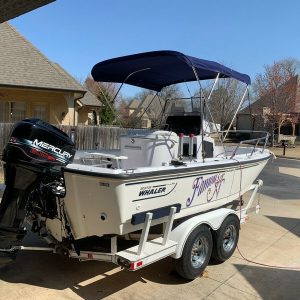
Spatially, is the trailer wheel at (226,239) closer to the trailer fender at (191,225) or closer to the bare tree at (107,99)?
the trailer fender at (191,225)

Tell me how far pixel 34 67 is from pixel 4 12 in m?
10.5

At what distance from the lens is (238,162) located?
6.37 meters

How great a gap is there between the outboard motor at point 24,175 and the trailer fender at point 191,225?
1498 millimetres

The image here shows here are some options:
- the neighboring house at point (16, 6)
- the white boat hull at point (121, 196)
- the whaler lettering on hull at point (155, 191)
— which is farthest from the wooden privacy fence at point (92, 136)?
the whaler lettering on hull at point (155, 191)

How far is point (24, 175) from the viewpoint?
447 cm

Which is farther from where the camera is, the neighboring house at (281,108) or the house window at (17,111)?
the neighboring house at (281,108)

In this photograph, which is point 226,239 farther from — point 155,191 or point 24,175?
point 24,175

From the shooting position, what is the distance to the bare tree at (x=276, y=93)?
114 feet

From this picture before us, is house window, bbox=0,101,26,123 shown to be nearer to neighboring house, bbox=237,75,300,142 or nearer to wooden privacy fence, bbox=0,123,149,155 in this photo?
wooden privacy fence, bbox=0,123,149,155

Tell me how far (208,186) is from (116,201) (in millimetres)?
1823

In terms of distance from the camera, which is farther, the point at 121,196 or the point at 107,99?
the point at 107,99

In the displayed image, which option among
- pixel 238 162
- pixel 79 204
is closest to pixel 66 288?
pixel 79 204

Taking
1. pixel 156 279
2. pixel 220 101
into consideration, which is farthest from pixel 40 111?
pixel 156 279

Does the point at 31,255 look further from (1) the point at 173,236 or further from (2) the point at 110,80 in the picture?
(2) the point at 110,80
